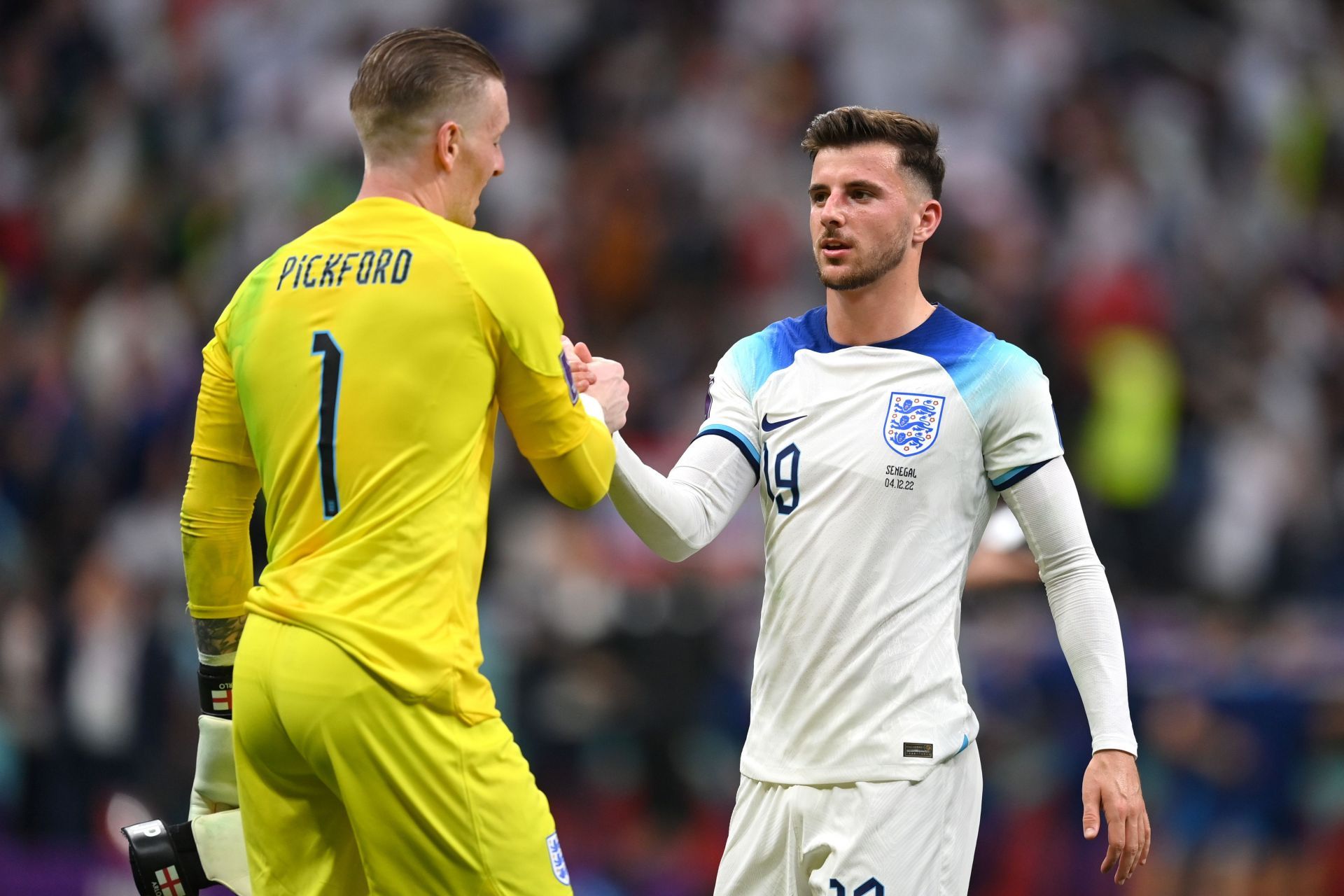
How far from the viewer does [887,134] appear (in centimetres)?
435

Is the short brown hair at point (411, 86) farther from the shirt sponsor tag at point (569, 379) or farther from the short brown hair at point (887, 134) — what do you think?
the short brown hair at point (887, 134)

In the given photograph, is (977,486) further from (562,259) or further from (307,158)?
(307,158)

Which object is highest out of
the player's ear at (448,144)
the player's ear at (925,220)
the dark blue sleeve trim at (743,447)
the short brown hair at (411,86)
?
the short brown hair at (411,86)

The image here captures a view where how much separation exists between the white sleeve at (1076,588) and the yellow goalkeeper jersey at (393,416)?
127 centimetres

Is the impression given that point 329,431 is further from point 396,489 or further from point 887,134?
point 887,134

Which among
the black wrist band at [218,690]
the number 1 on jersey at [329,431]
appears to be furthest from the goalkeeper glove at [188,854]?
the number 1 on jersey at [329,431]

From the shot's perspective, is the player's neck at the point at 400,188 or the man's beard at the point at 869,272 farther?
the man's beard at the point at 869,272

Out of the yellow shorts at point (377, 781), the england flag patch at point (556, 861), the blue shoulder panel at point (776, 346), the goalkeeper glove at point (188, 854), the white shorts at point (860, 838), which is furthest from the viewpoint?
the blue shoulder panel at point (776, 346)

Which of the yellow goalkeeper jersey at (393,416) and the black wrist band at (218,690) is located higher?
the yellow goalkeeper jersey at (393,416)

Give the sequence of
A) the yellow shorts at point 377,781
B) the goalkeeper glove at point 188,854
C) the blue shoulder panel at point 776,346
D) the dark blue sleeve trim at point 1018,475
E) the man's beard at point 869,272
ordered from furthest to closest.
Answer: the blue shoulder panel at point 776,346
the man's beard at point 869,272
the dark blue sleeve trim at point 1018,475
the goalkeeper glove at point 188,854
the yellow shorts at point 377,781

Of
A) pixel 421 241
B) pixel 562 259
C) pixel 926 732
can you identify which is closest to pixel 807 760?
pixel 926 732

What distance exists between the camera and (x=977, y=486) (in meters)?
4.23

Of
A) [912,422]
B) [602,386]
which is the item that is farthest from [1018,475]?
[602,386]

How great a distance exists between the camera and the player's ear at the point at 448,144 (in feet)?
11.5
